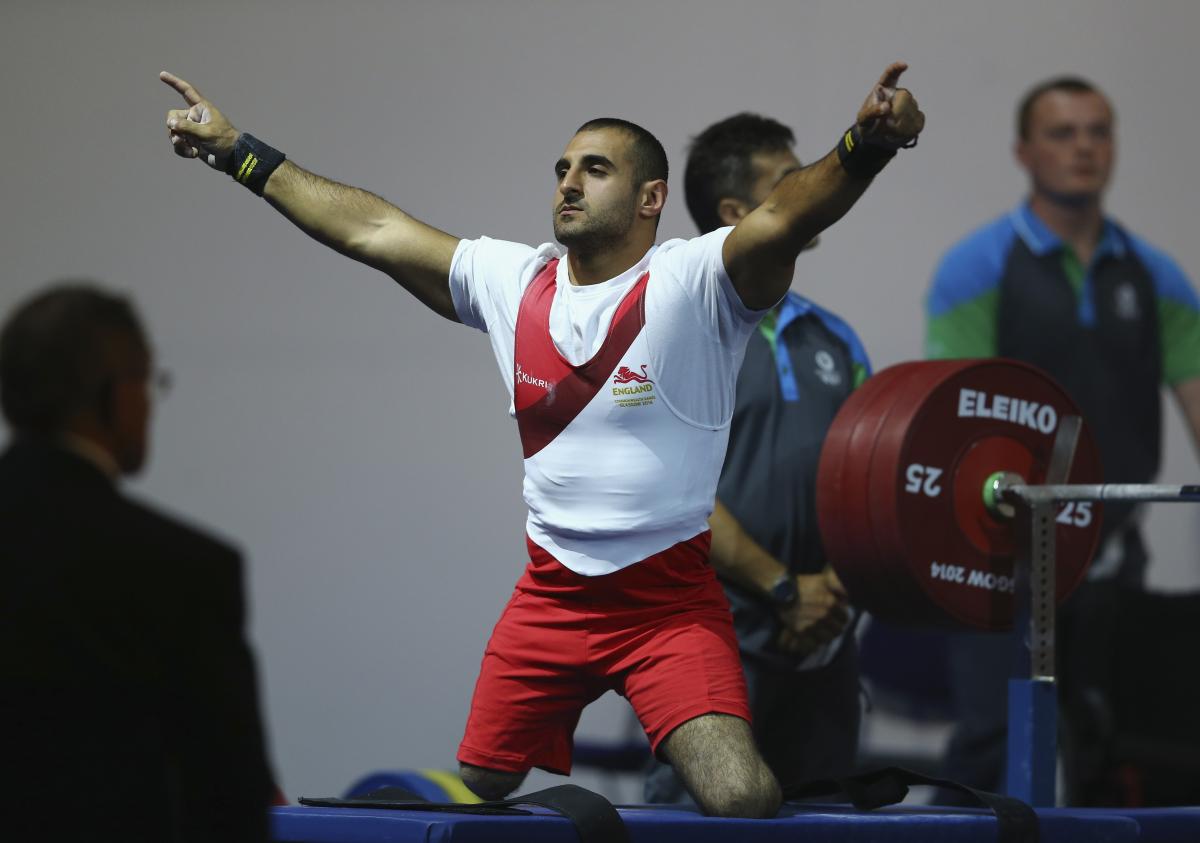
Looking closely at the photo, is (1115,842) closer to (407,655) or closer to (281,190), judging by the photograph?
(281,190)

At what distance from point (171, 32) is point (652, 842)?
10.8ft

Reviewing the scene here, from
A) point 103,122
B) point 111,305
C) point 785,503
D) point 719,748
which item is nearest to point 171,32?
point 103,122

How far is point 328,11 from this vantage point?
497cm

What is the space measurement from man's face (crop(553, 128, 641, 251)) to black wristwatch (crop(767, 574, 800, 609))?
841 mm

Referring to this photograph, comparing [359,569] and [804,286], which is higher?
[804,286]

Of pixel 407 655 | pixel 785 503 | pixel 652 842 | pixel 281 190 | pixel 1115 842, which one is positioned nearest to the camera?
pixel 652 842

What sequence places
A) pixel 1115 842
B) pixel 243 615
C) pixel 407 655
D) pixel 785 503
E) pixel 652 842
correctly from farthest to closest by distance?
1. pixel 407 655
2. pixel 785 503
3. pixel 1115 842
4. pixel 652 842
5. pixel 243 615

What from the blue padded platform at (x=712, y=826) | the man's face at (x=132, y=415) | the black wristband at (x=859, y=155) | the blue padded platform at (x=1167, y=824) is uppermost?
the black wristband at (x=859, y=155)

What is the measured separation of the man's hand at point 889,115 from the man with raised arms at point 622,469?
17cm

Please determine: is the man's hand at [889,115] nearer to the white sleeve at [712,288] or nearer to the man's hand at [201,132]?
the white sleeve at [712,288]

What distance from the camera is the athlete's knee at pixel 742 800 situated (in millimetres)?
2650

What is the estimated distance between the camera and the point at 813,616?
11.1 ft

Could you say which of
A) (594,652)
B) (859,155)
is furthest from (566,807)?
(859,155)

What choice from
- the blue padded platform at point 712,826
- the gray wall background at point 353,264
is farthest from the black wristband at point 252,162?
the gray wall background at point 353,264
